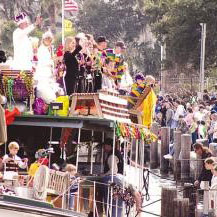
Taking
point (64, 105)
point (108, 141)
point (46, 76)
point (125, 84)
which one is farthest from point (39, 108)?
point (125, 84)

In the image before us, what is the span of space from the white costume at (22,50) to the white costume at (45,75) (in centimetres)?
41

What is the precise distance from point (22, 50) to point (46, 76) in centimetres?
86

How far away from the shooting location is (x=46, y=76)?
54.0 feet

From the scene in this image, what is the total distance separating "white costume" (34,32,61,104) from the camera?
16203mm

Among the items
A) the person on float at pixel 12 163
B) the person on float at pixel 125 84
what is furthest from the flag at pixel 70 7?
the person on float at pixel 12 163

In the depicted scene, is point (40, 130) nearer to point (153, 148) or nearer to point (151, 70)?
point (153, 148)

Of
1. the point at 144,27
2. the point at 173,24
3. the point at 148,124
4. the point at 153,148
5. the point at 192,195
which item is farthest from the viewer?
the point at 144,27

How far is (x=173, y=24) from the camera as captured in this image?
59219mm

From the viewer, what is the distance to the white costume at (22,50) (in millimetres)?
16906

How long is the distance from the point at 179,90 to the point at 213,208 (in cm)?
4178

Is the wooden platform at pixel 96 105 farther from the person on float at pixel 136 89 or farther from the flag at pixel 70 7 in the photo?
the flag at pixel 70 7

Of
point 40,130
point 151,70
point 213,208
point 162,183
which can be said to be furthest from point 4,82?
point 151,70

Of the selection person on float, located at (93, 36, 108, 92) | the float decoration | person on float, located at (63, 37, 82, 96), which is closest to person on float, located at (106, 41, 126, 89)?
person on float, located at (93, 36, 108, 92)

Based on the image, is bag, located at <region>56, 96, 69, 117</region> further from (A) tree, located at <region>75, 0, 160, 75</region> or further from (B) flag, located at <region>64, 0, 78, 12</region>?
(A) tree, located at <region>75, 0, 160, 75</region>
